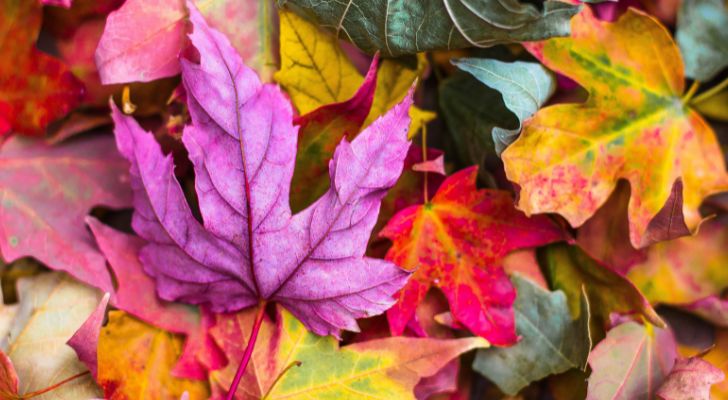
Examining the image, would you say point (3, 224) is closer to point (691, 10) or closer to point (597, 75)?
point (597, 75)

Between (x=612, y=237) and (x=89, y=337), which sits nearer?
(x=89, y=337)

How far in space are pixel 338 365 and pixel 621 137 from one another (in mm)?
343

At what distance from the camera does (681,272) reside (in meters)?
0.71

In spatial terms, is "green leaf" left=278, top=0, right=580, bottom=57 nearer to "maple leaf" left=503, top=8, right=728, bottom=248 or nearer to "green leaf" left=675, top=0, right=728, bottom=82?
"maple leaf" left=503, top=8, right=728, bottom=248

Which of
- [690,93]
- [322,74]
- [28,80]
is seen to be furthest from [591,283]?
[28,80]

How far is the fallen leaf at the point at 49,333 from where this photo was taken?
618 millimetres

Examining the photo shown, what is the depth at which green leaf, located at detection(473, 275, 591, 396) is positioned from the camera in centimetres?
65

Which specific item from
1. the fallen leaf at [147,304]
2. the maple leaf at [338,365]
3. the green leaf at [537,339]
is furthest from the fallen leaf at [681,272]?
the fallen leaf at [147,304]

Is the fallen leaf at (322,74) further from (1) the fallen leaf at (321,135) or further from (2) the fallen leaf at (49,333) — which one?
(2) the fallen leaf at (49,333)

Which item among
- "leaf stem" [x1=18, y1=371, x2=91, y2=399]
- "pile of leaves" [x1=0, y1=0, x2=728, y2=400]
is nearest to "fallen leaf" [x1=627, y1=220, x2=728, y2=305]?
"pile of leaves" [x1=0, y1=0, x2=728, y2=400]

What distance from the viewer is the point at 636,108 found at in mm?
666

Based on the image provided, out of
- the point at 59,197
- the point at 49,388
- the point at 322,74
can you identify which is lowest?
the point at 49,388

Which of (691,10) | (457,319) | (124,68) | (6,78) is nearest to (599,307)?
(457,319)

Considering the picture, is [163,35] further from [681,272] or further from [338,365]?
[681,272]
